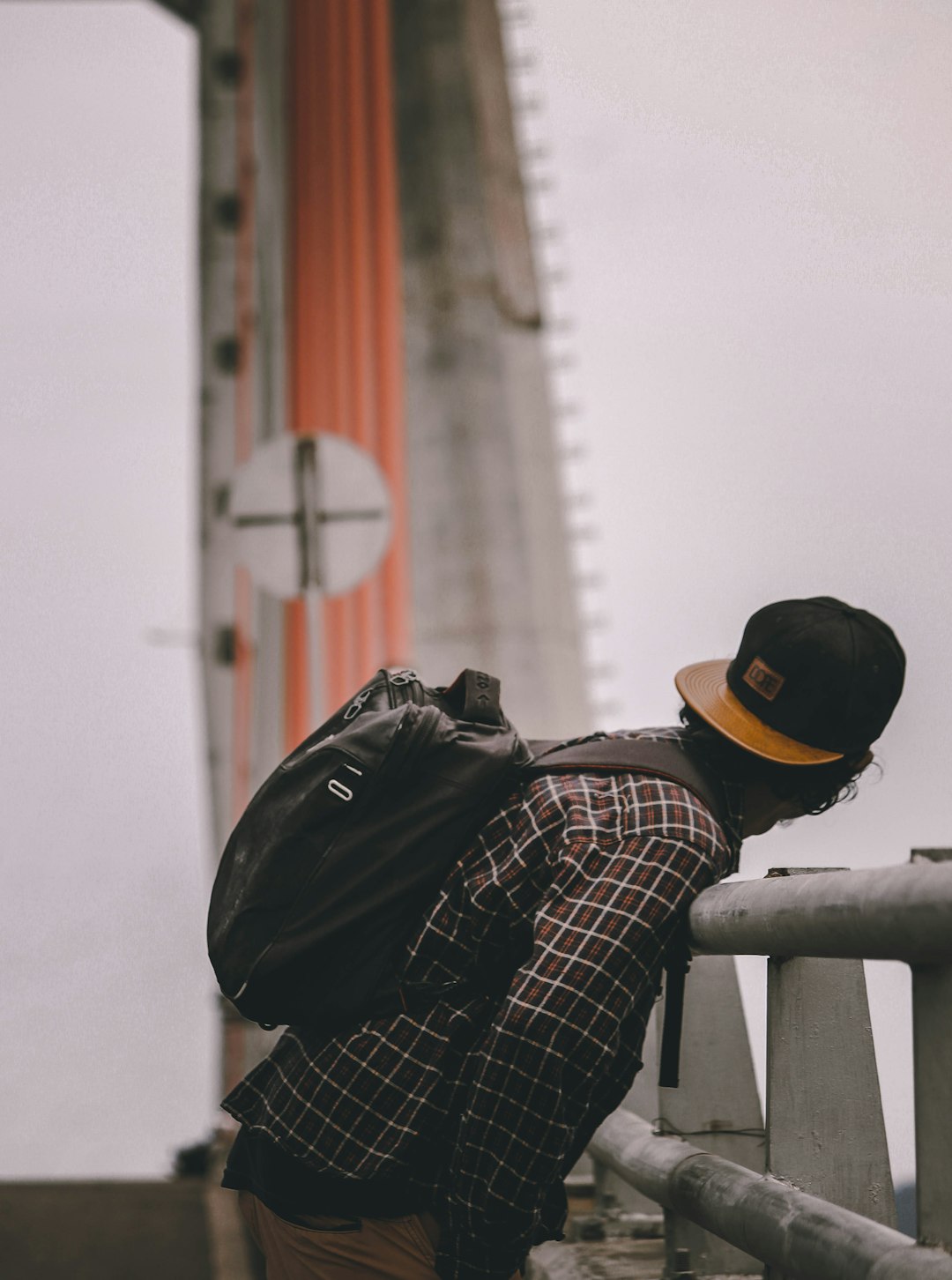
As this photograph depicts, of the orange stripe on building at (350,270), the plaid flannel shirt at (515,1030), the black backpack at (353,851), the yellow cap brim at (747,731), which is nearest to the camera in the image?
the plaid flannel shirt at (515,1030)

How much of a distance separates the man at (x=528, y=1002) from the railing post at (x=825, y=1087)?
6.7 inches

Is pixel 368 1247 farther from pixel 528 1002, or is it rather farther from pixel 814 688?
pixel 814 688

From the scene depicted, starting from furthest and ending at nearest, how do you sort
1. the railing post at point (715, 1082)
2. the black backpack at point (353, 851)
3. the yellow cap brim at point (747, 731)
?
the railing post at point (715, 1082) → the yellow cap brim at point (747, 731) → the black backpack at point (353, 851)

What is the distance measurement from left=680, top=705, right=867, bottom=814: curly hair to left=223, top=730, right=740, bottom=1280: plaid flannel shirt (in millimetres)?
126

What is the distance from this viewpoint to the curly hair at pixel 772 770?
1.78 metres

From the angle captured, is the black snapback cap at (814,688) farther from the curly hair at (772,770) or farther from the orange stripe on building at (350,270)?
the orange stripe on building at (350,270)

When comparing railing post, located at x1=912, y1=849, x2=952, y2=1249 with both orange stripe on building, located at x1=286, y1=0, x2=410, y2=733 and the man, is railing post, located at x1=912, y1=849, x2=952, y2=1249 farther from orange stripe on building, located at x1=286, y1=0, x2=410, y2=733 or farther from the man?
orange stripe on building, located at x1=286, y1=0, x2=410, y2=733

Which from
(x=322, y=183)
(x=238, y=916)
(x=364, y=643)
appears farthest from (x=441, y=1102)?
(x=322, y=183)

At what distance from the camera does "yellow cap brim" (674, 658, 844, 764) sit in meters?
1.76

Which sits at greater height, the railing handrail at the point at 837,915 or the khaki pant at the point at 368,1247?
the railing handrail at the point at 837,915

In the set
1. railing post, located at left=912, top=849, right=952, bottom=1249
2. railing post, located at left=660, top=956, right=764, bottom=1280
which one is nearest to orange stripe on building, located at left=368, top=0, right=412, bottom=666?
railing post, located at left=660, top=956, right=764, bottom=1280

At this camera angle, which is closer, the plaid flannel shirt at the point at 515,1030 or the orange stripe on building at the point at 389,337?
the plaid flannel shirt at the point at 515,1030

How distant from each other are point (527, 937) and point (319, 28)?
11316 millimetres

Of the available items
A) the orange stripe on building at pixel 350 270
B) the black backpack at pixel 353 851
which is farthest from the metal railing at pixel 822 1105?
the orange stripe on building at pixel 350 270
